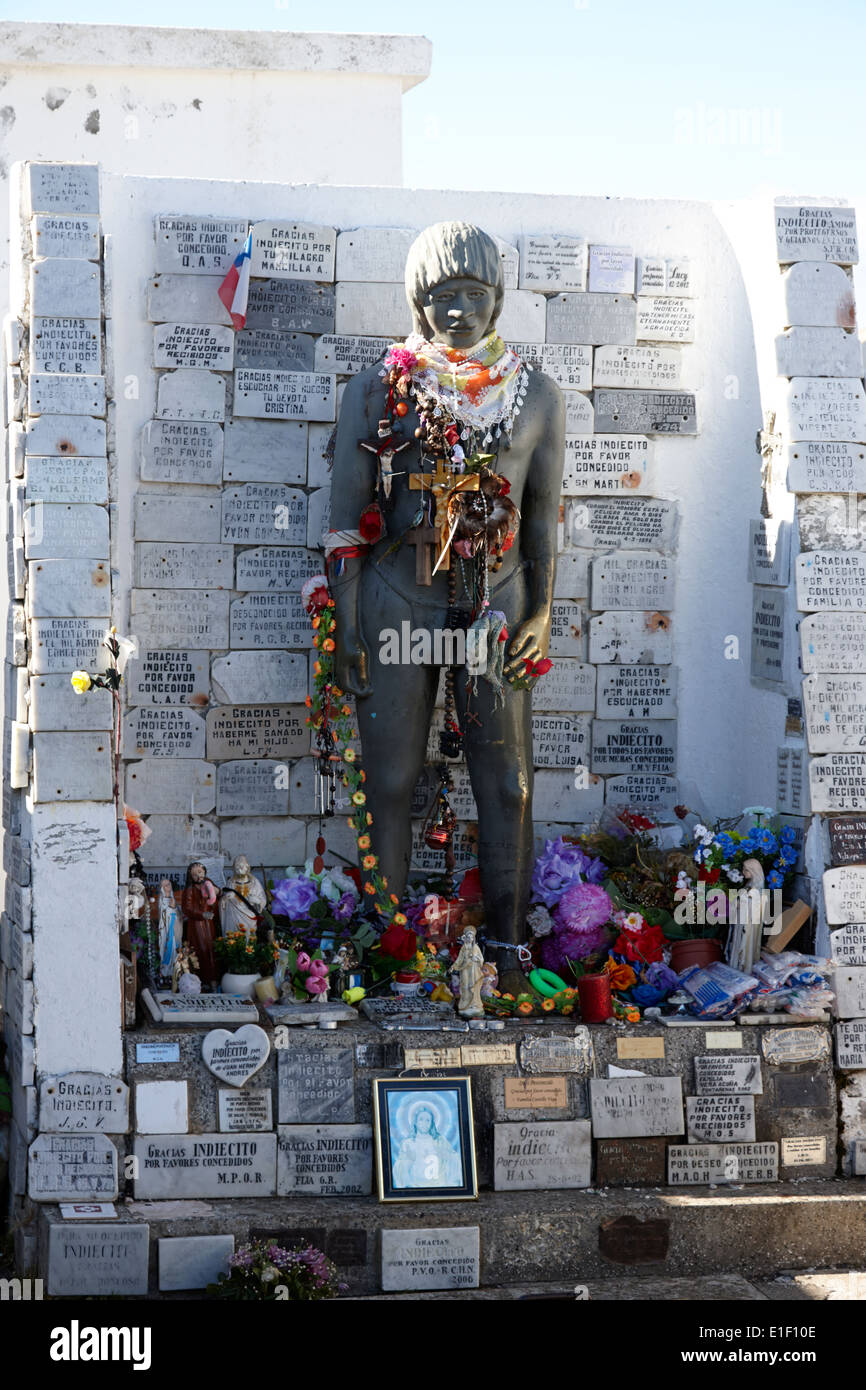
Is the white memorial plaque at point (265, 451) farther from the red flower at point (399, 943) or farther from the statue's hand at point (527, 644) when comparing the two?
the red flower at point (399, 943)

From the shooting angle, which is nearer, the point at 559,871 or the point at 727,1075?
the point at 727,1075

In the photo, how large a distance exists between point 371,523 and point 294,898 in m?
1.76

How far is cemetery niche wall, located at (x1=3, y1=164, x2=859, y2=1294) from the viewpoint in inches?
258

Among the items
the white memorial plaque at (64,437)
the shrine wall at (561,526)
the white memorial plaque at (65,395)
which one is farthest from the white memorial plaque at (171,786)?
the white memorial plaque at (65,395)

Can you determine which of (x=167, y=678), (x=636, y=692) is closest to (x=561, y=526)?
(x=636, y=692)

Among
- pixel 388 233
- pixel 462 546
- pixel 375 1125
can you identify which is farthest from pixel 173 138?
pixel 375 1125

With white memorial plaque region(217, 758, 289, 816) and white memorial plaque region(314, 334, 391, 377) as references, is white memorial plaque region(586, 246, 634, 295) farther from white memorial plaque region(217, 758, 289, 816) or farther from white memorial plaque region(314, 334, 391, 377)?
white memorial plaque region(217, 758, 289, 816)

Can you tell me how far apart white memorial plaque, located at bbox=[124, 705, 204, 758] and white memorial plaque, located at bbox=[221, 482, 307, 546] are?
862mm

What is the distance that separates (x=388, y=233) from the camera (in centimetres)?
810

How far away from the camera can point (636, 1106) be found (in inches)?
270

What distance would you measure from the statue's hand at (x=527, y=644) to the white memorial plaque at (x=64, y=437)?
1914 mm

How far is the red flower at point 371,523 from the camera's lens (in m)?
7.29

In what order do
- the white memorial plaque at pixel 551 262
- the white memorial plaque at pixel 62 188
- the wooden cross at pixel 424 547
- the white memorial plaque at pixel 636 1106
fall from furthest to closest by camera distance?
the white memorial plaque at pixel 551 262 < the wooden cross at pixel 424 547 < the white memorial plaque at pixel 62 188 < the white memorial plaque at pixel 636 1106

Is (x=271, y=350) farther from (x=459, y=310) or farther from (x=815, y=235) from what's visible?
(x=815, y=235)
